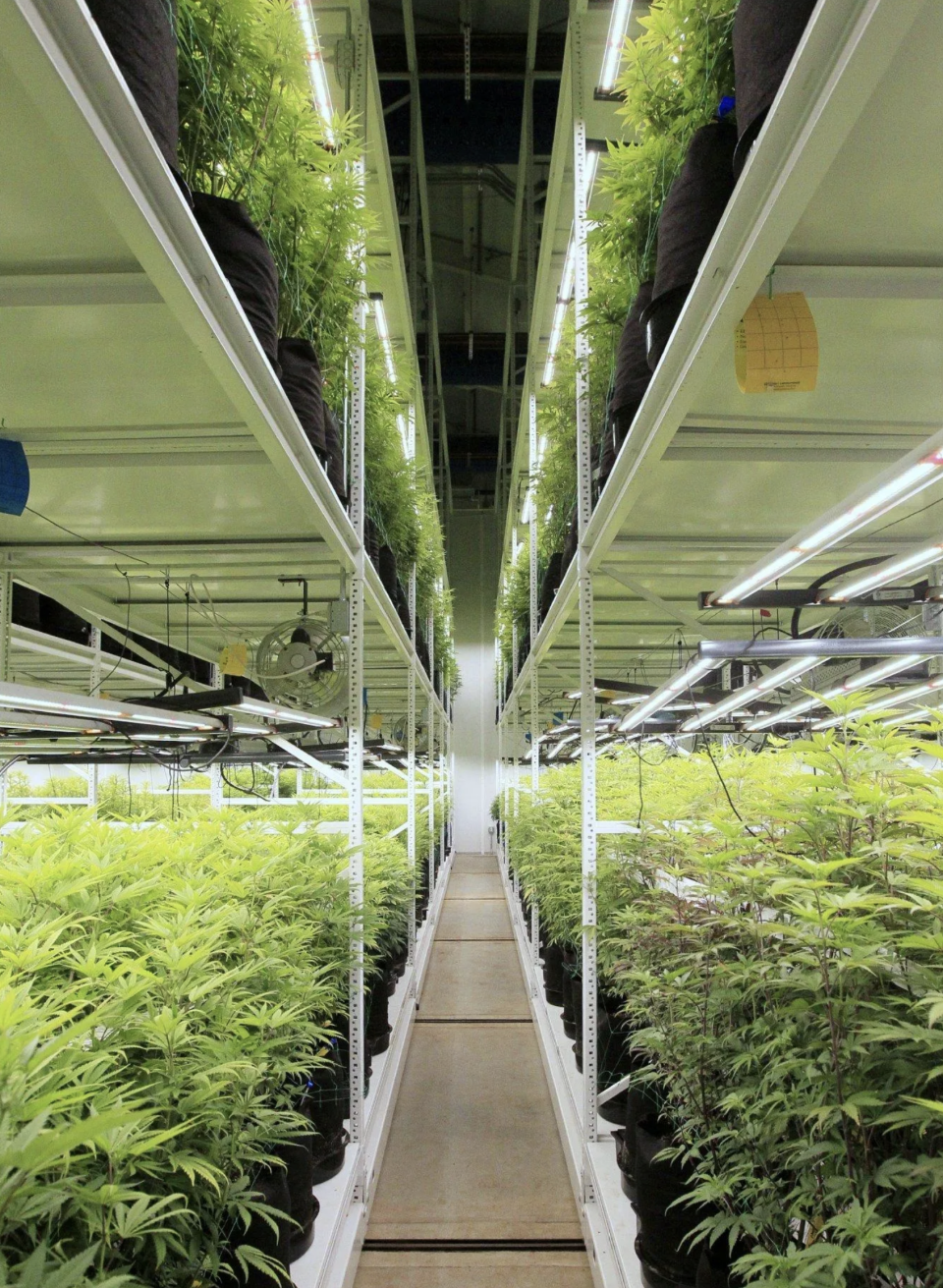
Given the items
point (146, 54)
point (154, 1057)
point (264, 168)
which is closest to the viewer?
point (146, 54)

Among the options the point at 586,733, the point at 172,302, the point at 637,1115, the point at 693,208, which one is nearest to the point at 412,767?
the point at 586,733

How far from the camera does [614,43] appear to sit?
305cm

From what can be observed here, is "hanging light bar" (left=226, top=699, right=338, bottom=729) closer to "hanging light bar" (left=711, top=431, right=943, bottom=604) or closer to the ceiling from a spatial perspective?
"hanging light bar" (left=711, top=431, right=943, bottom=604)

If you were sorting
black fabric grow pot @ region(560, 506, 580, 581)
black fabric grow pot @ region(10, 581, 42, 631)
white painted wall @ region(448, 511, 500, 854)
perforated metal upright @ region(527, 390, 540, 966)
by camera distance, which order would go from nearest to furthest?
black fabric grow pot @ region(10, 581, 42, 631) < black fabric grow pot @ region(560, 506, 580, 581) < perforated metal upright @ region(527, 390, 540, 966) < white painted wall @ region(448, 511, 500, 854)

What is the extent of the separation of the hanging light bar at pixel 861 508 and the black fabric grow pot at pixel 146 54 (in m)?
1.08

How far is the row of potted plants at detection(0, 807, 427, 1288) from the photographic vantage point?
0.99 meters

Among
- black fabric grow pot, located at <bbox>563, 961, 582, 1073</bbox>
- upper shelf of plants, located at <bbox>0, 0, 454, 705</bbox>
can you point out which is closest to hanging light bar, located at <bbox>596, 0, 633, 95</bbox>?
upper shelf of plants, located at <bbox>0, 0, 454, 705</bbox>

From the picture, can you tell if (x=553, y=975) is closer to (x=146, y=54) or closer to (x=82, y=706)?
(x=82, y=706)

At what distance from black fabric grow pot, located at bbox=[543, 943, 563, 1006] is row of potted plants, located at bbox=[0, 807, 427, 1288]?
239cm

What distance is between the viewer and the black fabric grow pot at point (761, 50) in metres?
1.14

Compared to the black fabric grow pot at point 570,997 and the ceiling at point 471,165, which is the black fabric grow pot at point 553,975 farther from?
the ceiling at point 471,165

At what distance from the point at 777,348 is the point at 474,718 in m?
15.1

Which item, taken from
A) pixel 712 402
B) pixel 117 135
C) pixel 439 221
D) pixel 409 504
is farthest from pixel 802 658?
pixel 439 221

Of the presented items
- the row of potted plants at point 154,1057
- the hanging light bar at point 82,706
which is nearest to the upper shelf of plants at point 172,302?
the hanging light bar at point 82,706
